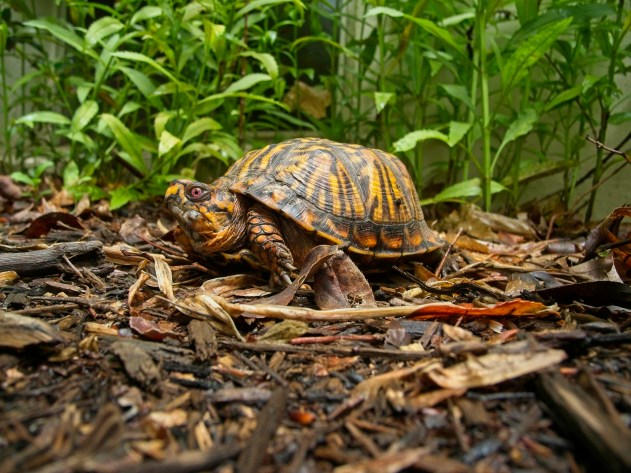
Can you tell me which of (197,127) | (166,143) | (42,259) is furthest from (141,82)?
(42,259)

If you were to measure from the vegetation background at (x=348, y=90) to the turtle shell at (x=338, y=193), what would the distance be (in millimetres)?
797

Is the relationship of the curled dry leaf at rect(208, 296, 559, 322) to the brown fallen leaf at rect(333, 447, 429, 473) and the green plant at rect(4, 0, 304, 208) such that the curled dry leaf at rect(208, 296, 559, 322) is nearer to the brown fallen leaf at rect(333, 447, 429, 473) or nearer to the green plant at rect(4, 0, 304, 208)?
the brown fallen leaf at rect(333, 447, 429, 473)

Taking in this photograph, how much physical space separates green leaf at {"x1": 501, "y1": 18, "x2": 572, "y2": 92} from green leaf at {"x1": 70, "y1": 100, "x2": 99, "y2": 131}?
327cm

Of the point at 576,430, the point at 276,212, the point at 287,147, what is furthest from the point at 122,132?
the point at 576,430

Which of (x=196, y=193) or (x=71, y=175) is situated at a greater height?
(x=196, y=193)

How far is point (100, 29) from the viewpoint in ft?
11.1

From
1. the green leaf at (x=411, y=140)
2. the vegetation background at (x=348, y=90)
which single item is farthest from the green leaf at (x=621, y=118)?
the green leaf at (x=411, y=140)

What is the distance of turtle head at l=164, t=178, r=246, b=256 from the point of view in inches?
88.0

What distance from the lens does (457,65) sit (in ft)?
12.8

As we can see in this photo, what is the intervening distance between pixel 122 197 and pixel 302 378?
2.79m

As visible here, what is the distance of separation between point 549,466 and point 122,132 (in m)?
3.54

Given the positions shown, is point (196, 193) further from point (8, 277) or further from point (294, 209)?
point (8, 277)

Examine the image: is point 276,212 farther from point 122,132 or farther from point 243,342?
point 122,132

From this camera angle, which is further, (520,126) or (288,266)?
(520,126)
